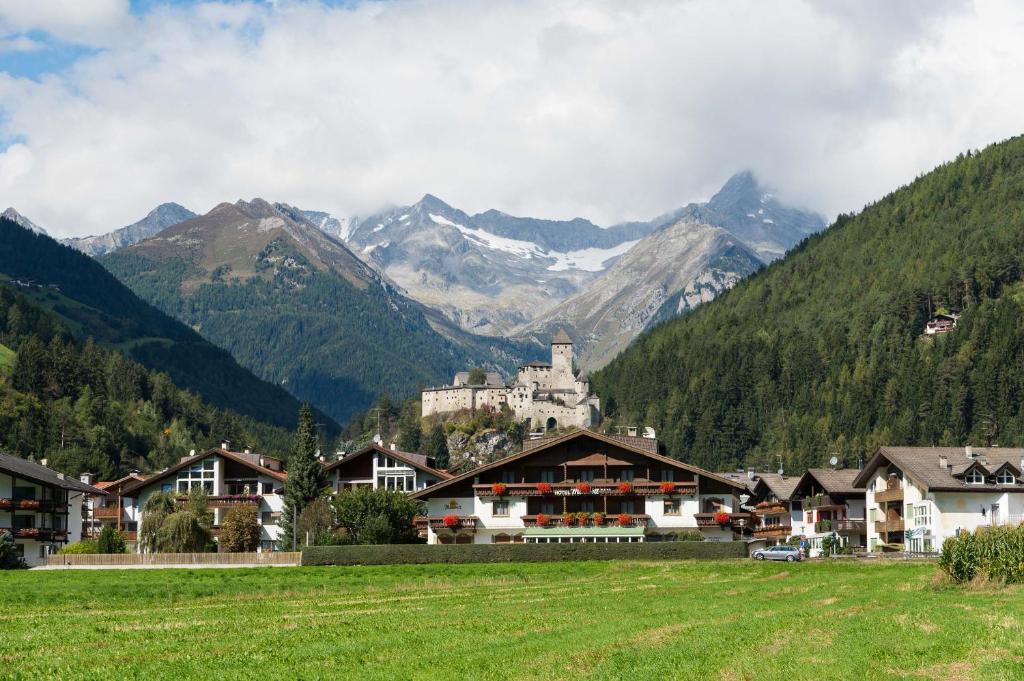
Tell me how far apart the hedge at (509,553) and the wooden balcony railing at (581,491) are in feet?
68.9

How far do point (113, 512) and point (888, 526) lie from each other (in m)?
71.0

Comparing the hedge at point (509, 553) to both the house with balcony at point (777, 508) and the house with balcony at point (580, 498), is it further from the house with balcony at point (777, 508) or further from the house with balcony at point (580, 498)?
the house with balcony at point (777, 508)

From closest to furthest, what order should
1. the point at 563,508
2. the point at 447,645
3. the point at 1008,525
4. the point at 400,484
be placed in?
1. the point at 447,645
2. the point at 1008,525
3. the point at 563,508
4. the point at 400,484

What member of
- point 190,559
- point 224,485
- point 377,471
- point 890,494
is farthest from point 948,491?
point 224,485

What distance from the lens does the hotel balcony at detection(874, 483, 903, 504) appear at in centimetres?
11456

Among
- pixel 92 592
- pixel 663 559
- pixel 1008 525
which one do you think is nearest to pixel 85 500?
pixel 663 559

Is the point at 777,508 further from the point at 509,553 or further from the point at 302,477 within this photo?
the point at 509,553

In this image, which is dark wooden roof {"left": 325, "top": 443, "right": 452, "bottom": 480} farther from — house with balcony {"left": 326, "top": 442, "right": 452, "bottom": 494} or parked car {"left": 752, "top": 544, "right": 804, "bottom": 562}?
parked car {"left": 752, "top": 544, "right": 804, "bottom": 562}

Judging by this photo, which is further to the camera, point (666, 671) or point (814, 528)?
point (814, 528)

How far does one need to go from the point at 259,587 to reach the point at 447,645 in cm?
2362

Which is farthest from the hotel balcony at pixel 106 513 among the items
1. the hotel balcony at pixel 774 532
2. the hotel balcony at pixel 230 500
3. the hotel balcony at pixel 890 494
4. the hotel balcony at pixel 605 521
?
the hotel balcony at pixel 890 494

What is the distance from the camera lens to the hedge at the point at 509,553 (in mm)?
78938

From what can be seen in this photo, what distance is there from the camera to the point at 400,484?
121m

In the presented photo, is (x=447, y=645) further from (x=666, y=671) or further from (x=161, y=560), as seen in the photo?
(x=161, y=560)
